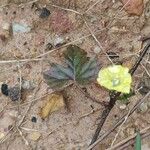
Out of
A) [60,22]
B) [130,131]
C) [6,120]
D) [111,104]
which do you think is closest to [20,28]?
[60,22]

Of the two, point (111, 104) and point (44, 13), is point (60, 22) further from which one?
point (111, 104)

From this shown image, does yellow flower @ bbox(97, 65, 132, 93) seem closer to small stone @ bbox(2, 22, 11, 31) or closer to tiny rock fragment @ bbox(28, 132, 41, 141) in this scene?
tiny rock fragment @ bbox(28, 132, 41, 141)

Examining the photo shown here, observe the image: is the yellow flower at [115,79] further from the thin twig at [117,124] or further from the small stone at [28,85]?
the small stone at [28,85]

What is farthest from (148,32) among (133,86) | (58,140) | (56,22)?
(58,140)

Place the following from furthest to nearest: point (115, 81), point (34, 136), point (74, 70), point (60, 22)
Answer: point (60, 22) → point (34, 136) → point (74, 70) → point (115, 81)

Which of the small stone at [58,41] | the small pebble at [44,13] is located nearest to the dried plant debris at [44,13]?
the small pebble at [44,13]
